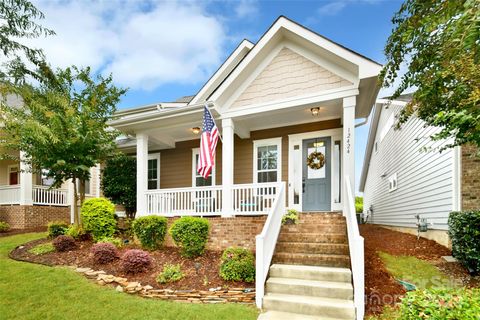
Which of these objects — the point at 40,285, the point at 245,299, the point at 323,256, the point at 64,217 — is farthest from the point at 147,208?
the point at 64,217

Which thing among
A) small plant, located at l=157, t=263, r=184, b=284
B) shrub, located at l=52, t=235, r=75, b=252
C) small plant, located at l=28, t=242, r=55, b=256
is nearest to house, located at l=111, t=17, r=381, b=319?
small plant, located at l=157, t=263, r=184, b=284

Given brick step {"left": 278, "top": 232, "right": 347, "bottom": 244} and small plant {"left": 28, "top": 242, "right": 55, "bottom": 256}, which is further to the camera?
small plant {"left": 28, "top": 242, "right": 55, "bottom": 256}

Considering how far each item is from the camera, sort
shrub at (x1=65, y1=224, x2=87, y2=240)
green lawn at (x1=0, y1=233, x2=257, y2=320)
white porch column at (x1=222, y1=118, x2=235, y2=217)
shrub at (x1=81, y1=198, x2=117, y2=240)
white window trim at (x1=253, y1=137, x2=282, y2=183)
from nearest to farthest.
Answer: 1. green lawn at (x1=0, y1=233, x2=257, y2=320)
2. white porch column at (x1=222, y1=118, x2=235, y2=217)
3. shrub at (x1=81, y1=198, x2=117, y2=240)
4. shrub at (x1=65, y1=224, x2=87, y2=240)
5. white window trim at (x1=253, y1=137, x2=282, y2=183)

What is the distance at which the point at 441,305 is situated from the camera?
8.93 feet

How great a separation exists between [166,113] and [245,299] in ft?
18.9

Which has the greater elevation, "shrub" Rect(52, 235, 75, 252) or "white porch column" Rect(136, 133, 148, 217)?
"white porch column" Rect(136, 133, 148, 217)

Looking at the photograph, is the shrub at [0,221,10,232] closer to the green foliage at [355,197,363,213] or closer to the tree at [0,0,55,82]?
the tree at [0,0,55,82]

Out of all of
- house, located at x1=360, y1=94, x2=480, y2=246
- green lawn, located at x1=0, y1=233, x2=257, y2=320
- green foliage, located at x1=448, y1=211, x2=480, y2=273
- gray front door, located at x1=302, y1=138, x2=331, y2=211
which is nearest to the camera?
green lawn, located at x1=0, y1=233, x2=257, y2=320

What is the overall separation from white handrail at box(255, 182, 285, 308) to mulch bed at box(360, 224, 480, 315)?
69.3 inches

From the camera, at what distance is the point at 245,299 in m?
5.10

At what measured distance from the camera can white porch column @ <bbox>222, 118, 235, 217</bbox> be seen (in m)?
7.89

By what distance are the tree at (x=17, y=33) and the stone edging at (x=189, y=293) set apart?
5468 mm

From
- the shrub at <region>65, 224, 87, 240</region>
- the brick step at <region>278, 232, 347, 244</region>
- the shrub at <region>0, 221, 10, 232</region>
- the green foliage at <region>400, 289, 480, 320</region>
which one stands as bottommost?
the shrub at <region>0, 221, 10, 232</region>

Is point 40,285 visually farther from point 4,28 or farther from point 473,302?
point 473,302
